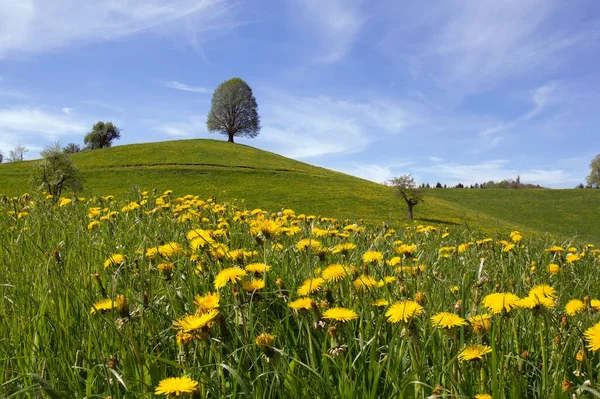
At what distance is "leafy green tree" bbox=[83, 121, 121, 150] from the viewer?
103750mm

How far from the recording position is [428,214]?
4462cm

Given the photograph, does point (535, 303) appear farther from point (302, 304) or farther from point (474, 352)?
point (302, 304)

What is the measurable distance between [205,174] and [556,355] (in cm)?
5134

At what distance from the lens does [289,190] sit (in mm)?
46969

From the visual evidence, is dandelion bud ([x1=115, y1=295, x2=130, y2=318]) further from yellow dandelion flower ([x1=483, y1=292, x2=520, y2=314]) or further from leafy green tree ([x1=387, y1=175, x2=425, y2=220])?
leafy green tree ([x1=387, y1=175, x2=425, y2=220])

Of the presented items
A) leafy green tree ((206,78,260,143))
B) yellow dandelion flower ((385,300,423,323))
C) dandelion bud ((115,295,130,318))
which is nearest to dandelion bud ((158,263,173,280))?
dandelion bud ((115,295,130,318))

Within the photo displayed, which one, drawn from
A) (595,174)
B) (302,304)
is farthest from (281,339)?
(595,174)

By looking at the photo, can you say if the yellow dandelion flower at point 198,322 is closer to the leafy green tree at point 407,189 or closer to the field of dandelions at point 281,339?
the field of dandelions at point 281,339

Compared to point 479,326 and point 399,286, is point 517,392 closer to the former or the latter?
point 479,326

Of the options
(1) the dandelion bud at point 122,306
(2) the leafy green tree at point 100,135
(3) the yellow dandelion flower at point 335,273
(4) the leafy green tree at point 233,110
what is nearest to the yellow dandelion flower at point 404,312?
(3) the yellow dandelion flower at point 335,273

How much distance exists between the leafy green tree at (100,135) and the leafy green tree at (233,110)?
31.0 m

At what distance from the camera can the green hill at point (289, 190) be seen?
42.2m

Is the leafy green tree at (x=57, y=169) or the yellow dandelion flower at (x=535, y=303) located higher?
the leafy green tree at (x=57, y=169)

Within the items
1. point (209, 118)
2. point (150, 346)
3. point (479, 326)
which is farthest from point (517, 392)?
point (209, 118)
